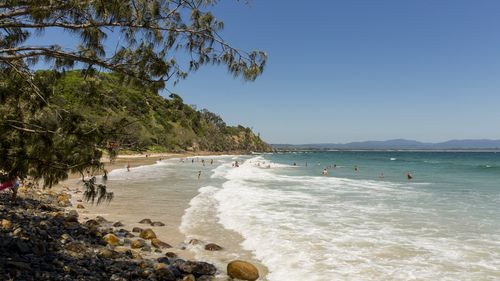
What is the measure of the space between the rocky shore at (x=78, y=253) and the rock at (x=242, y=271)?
40mm

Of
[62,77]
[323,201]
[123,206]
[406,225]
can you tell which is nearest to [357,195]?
[323,201]

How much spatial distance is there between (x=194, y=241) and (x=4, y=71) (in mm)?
7121

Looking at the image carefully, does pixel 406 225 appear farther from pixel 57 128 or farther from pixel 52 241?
pixel 57 128

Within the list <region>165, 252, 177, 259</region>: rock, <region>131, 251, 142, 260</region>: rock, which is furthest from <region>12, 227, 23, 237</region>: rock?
<region>165, 252, 177, 259</region>: rock

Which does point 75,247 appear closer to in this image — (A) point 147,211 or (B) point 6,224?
(B) point 6,224

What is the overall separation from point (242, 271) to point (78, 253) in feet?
11.9

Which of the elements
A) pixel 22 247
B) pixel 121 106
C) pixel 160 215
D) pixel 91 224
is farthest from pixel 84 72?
pixel 160 215

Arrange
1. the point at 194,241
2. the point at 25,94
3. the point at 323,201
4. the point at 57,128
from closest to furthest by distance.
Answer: the point at 57,128, the point at 25,94, the point at 194,241, the point at 323,201

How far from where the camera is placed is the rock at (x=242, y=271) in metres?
8.59

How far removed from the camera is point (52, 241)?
9.45 meters

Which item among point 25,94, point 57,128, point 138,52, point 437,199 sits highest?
point 138,52

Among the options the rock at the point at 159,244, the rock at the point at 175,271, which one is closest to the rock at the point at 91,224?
the rock at the point at 159,244

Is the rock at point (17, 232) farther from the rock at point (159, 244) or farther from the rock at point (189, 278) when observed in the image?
the rock at point (189, 278)

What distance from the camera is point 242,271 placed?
8.66 meters
